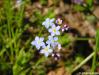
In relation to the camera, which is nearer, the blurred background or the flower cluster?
the flower cluster

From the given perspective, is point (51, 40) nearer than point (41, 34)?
Yes

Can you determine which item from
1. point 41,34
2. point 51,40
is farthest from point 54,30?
point 41,34

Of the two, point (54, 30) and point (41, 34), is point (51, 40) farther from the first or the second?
point (41, 34)

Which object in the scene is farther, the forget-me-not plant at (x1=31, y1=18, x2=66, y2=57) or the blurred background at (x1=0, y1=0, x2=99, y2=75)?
the blurred background at (x1=0, y1=0, x2=99, y2=75)

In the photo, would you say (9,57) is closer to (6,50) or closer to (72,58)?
(6,50)

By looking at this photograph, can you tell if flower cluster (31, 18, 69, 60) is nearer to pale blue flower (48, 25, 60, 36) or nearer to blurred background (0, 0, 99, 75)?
pale blue flower (48, 25, 60, 36)

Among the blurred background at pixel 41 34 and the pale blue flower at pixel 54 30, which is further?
the blurred background at pixel 41 34

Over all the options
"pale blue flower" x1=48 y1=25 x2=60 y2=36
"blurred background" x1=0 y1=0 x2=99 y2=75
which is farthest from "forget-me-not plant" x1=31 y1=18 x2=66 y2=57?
"blurred background" x1=0 y1=0 x2=99 y2=75

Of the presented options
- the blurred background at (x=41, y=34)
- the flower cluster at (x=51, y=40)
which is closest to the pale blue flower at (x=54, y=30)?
the flower cluster at (x=51, y=40)

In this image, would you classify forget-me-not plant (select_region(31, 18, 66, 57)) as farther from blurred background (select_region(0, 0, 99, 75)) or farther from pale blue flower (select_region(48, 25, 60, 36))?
blurred background (select_region(0, 0, 99, 75))

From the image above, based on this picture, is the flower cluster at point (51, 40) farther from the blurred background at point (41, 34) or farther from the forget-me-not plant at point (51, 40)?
the blurred background at point (41, 34)

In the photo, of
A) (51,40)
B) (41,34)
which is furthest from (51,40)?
(41,34)
